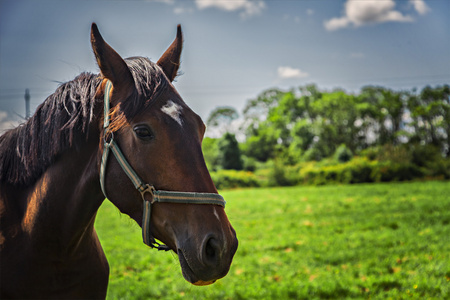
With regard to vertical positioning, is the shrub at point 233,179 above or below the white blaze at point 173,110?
below

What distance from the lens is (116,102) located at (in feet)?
5.19

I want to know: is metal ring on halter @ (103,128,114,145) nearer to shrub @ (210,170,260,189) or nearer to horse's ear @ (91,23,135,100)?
horse's ear @ (91,23,135,100)

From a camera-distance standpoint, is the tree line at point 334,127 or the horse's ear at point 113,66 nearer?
the horse's ear at point 113,66

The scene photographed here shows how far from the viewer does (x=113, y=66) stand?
157 cm

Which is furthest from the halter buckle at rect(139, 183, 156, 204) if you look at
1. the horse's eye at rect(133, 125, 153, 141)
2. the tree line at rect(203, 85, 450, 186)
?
the tree line at rect(203, 85, 450, 186)

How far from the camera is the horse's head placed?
1.36 metres

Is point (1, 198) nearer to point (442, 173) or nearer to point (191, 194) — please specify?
point (191, 194)

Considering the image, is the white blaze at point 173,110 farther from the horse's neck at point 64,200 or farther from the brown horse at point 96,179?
the horse's neck at point 64,200

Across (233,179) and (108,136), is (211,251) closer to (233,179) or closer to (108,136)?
(108,136)

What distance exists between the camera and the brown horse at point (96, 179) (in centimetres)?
142

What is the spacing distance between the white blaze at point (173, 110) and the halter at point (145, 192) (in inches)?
10.3

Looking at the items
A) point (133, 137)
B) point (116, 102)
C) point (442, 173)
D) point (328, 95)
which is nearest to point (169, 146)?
point (133, 137)

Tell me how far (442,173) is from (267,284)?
19.9 meters

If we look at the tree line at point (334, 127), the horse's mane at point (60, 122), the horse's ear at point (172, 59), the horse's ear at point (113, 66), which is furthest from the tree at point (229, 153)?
the horse's ear at point (113, 66)
